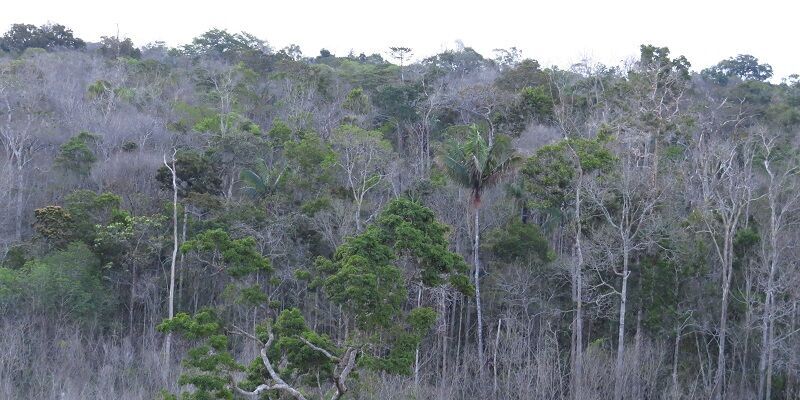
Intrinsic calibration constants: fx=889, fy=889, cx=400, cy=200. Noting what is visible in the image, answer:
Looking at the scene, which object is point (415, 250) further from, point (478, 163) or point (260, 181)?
point (260, 181)

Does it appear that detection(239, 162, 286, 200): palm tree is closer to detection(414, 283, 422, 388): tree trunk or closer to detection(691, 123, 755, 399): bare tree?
detection(414, 283, 422, 388): tree trunk

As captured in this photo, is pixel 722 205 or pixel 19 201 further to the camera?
pixel 19 201

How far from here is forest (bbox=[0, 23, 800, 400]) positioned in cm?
1789

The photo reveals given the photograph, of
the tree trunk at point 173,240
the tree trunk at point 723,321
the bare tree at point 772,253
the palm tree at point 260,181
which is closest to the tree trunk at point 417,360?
the palm tree at point 260,181

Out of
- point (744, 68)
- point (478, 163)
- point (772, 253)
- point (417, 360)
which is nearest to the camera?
point (417, 360)

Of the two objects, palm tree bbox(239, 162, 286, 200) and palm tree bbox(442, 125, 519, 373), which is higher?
palm tree bbox(442, 125, 519, 373)

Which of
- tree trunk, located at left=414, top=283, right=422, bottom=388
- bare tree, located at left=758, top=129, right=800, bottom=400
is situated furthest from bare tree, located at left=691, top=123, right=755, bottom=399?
tree trunk, located at left=414, top=283, right=422, bottom=388

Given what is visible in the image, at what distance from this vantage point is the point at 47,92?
121 ft

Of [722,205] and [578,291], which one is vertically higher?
[722,205]

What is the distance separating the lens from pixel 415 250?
17.0 m

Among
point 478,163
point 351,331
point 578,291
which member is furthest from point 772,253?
point 351,331

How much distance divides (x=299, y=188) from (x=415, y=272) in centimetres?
1262

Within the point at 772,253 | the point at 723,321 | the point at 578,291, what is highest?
the point at 772,253

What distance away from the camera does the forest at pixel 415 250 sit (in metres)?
17.9
